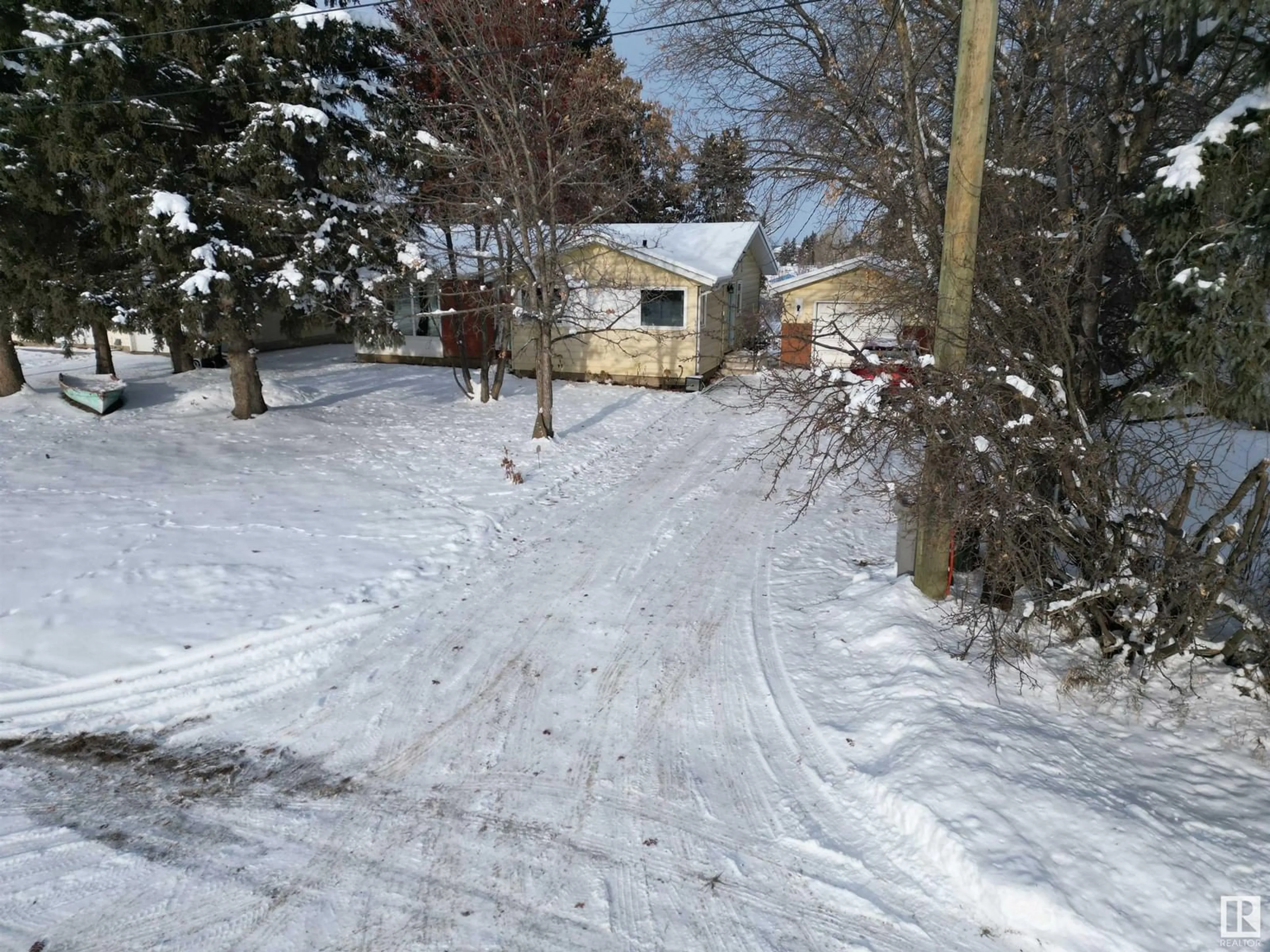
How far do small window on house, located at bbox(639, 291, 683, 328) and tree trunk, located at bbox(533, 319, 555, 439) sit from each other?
6.03 m

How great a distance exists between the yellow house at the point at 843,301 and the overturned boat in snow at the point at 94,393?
36.6 feet

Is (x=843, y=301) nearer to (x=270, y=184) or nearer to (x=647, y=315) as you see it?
(x=647, y=315)

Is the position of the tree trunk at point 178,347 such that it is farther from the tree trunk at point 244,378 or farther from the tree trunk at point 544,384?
the tree trunk at point 544,384

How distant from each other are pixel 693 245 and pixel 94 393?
1358 centimetres

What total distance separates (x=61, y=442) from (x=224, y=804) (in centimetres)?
889

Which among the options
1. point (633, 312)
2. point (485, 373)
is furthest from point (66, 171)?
point (633, 312)

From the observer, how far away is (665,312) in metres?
16.9

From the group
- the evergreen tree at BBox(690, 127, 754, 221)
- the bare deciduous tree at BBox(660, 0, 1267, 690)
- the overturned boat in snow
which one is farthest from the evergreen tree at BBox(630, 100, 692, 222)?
the overturned boat in snow

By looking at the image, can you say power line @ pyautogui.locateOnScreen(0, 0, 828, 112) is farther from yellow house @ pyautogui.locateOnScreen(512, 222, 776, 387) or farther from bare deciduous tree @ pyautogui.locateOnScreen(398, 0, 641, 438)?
yellow house @ pyautogui.locateOnScreen(512, 222, 776, 387)

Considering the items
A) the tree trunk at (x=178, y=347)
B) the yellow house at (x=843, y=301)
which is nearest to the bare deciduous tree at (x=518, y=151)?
the yellow house at (x=843, y=301)

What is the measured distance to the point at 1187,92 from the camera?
6.01 metres

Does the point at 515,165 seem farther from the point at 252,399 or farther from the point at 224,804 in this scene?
the point at 224,804

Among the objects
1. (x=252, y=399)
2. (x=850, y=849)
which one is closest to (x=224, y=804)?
(x=850, y=849)

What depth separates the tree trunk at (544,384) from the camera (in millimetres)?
11117
